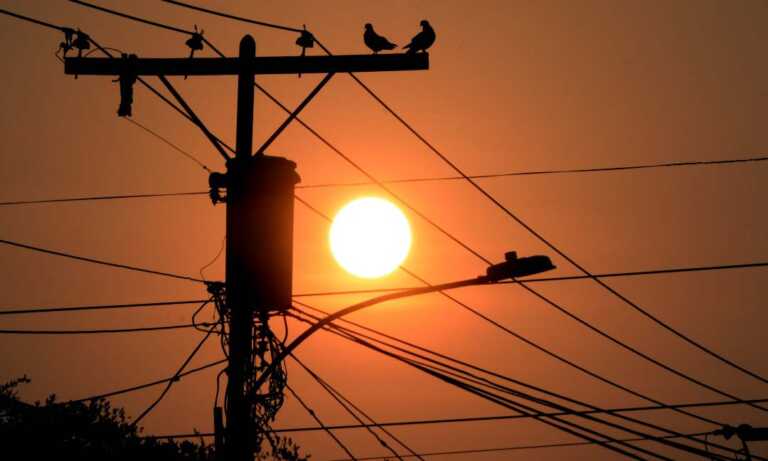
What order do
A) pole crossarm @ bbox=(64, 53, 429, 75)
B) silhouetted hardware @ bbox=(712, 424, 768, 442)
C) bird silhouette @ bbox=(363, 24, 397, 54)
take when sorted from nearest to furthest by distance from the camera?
pole crossarm @ bbox=(64, 53, 429, 75), bird silhouette @ bbox=(363, 24, 397, 54), silhouetted hardware @ bbox=(712, 424, 768, 442)

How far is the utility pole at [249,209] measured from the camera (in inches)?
360

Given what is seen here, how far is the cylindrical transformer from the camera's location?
9.52 meters

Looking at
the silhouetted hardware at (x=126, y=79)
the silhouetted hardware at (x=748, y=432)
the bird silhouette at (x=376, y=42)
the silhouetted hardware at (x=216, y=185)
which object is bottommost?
the silhouetted hardware at (x=748, y=432)

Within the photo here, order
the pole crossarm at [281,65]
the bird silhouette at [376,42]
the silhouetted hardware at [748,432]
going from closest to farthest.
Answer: the pole crossarm at [281,65] → the bird silhouette at [376,42] → the silhouetted hardware at [748,432]

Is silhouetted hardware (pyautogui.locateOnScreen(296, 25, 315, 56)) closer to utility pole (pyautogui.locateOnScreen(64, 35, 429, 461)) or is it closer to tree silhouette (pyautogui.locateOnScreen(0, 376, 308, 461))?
utility pole (pyautogui.locateOnScreen(64, 35, 429, 461))

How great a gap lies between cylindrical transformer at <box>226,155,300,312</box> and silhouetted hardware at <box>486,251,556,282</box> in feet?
8.27

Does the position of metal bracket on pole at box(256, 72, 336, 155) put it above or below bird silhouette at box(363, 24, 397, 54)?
below

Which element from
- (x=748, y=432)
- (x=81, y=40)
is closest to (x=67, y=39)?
(x=81, y=40)

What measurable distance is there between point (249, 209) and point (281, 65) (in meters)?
1.99

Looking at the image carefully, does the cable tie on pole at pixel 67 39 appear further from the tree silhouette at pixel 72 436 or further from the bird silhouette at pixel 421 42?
the tree silhouette at pixel 72 436

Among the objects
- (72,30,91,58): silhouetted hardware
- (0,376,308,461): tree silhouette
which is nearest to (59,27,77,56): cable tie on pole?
(72,30,91,58): silhouetted hardware

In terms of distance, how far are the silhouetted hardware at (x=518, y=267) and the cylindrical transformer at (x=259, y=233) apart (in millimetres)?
2521

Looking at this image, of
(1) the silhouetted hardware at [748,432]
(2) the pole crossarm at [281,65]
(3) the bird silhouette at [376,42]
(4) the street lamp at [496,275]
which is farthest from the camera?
(1) the silhouetted hardware at [748,432]

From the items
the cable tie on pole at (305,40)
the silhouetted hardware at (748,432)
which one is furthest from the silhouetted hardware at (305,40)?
the silhouetted hardware at (748,432)
